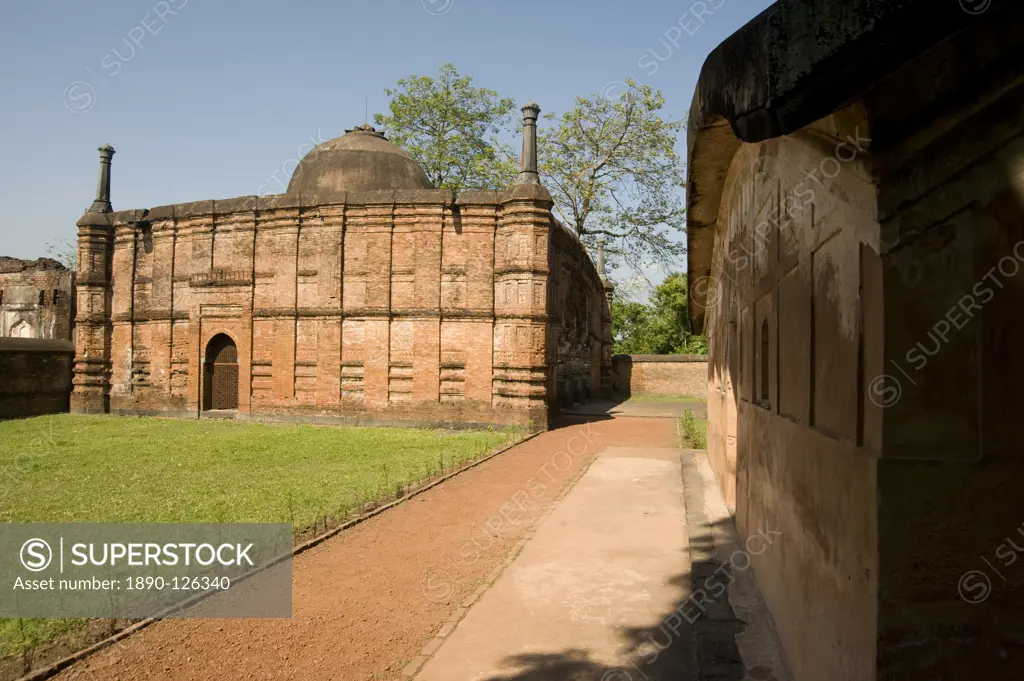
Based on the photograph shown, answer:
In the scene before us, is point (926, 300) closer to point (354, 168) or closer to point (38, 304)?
point (354, 168)

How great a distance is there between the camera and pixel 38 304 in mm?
21266

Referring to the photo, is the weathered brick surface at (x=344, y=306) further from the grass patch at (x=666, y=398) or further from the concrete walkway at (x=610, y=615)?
the concrete walkway at (x=610, y=615)

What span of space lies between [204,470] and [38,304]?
651 inches

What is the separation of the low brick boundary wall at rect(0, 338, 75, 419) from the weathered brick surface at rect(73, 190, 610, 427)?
682mm

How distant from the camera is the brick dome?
18844mm

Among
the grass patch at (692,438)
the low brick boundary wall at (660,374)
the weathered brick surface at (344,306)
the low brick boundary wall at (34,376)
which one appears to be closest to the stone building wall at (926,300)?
the grass patch at (692,438)

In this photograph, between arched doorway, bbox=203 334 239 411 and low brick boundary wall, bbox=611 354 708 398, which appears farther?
low brick boundary wall, bbox=611 354 708 398

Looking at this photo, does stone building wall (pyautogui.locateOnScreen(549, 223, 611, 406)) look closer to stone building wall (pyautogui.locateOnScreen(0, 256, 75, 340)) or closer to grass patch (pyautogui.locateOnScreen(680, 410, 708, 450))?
grass patch (pyautogui.locateOnScreen(680, 410, 708, 450))

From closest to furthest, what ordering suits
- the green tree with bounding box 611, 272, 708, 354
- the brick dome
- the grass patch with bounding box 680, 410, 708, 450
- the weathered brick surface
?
the grass patch with bounding box 680, 410, 708, 450 → the weathered brick surface → the brick dome → the green tree with bounding box 611, 272, 708, 354

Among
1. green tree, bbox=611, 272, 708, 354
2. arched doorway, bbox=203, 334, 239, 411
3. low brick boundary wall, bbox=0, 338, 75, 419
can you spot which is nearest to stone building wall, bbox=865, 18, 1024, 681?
arched doorway, bbox=203, 334, 239, 411

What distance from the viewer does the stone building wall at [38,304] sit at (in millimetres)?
21141

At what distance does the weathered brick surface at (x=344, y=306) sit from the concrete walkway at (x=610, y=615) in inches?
355

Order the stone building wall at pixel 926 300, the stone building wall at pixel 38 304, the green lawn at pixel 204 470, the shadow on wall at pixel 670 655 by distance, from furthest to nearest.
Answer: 1. the stone building wall at pixel 38 304
2. the green lawn at pixel 204 470
3. the shadow on wall at pixel 670 655
4. the stone building wall at pixel 926 300

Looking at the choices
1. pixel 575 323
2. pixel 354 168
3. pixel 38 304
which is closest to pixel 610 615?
pixel 354 168
